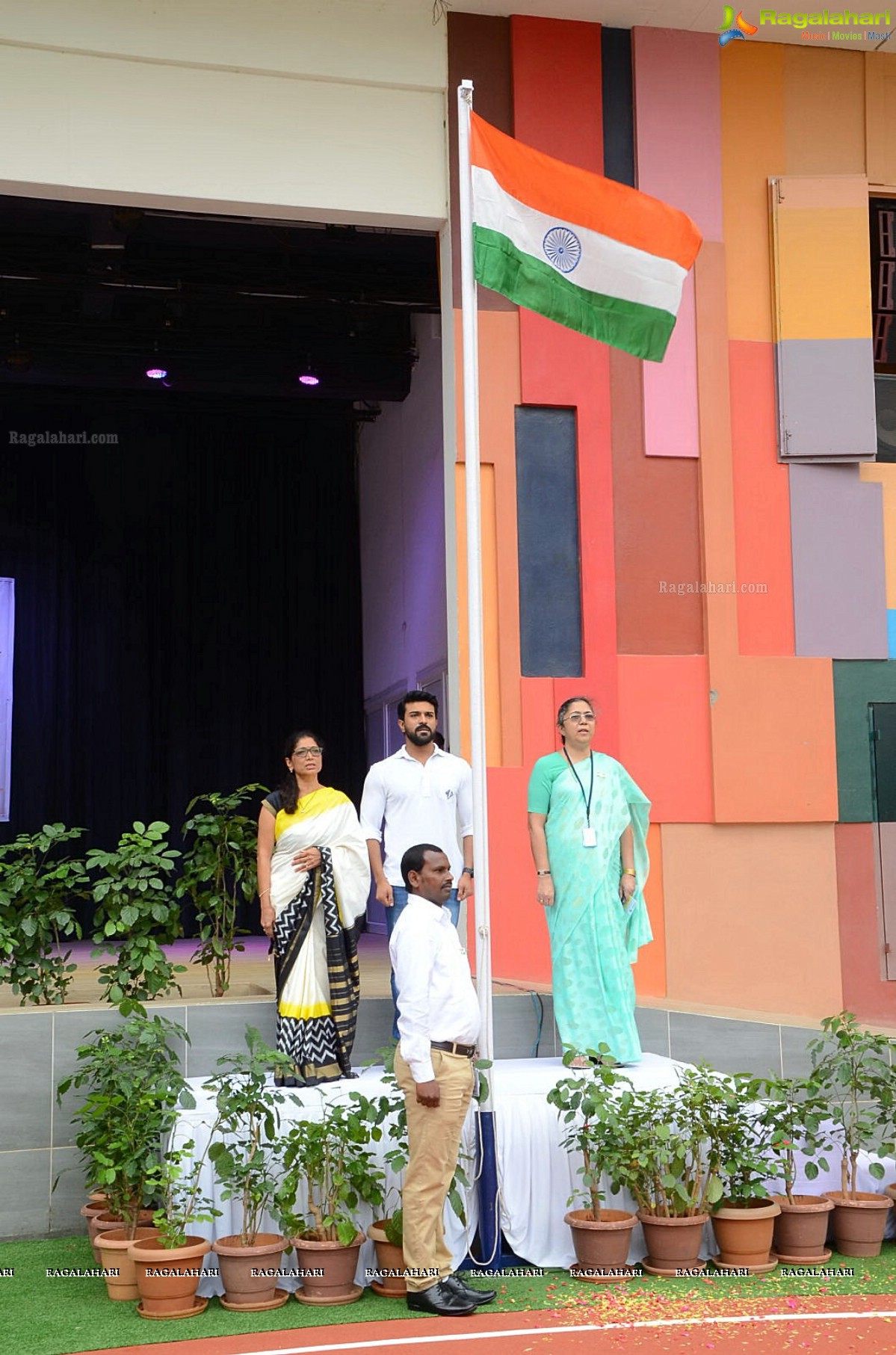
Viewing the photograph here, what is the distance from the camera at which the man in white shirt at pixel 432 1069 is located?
386 centimetres

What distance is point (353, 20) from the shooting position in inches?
248

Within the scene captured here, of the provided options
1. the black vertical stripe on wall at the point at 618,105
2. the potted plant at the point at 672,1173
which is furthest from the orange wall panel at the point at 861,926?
the black vertical stripe on wall at the point at 618,105

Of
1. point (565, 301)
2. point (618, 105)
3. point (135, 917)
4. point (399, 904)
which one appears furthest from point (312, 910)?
point (618, 105)

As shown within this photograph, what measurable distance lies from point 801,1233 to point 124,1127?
210 centimetres

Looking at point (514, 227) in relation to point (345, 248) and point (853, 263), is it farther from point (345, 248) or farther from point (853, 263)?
point (345, 248)

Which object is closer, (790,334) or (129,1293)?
(129,1293)

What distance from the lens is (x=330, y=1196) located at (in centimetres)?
408

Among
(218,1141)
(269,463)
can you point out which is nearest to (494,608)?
(218,1141)

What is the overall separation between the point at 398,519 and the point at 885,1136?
596 cm

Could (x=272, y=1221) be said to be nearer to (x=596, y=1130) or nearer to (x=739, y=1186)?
(x=596, y=1130)

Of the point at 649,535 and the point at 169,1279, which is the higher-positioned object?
the point at 649,535

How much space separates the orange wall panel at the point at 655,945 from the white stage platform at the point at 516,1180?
158 cm

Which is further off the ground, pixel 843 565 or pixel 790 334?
pixel 790 334

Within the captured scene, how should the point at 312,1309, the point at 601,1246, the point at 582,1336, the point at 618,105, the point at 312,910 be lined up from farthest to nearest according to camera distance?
the point at 618,105, the point at 312,910, the point at 601,1246, the point at 312,1309, the point at 582,1336
